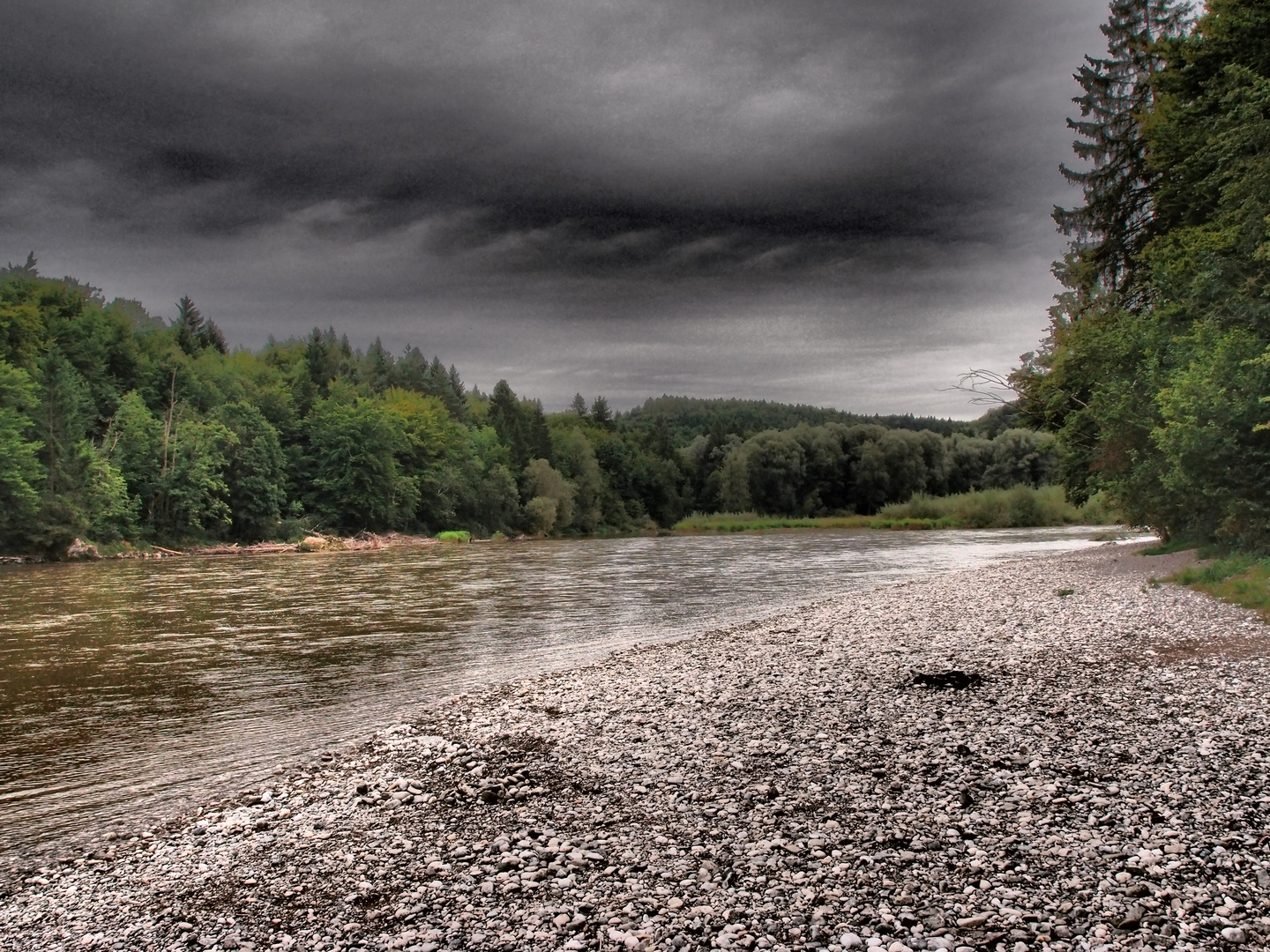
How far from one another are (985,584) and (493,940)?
26.4 meters

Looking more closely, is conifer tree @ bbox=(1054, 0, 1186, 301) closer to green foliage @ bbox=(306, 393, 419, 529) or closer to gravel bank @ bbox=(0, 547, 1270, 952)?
gravel bank @ bbox=(0, 547, 1270, 952)

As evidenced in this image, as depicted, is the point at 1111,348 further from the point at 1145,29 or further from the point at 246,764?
the point at 246,764

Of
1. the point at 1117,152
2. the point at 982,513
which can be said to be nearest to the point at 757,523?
the point at 982,513

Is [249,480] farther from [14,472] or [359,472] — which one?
[14,472]

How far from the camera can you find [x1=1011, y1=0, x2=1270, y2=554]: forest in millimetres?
21406

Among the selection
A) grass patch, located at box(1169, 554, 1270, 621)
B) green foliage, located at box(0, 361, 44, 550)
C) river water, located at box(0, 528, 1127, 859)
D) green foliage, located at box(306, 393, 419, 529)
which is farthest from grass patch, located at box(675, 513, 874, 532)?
grass patch, located at box(1169, 554, 1270, 621)

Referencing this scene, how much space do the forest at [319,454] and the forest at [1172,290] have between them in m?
5.03

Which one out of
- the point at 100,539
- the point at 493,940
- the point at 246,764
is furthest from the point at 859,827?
the point at 100,539

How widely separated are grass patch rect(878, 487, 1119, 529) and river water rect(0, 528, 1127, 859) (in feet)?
201

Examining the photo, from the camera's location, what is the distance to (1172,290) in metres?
27.4

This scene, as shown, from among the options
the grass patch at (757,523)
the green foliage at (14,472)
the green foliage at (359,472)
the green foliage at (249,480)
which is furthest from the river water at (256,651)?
the grass patch at (757,523)

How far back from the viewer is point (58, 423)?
203 ft

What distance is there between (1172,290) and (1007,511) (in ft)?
260

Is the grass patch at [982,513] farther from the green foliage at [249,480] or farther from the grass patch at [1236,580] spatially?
the grass patch at [1236,580]
